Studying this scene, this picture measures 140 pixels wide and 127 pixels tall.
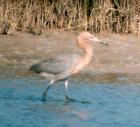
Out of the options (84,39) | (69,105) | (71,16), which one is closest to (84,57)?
(84,39)

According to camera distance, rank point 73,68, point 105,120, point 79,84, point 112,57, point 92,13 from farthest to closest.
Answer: point 92,13, point 112,57, point 79,84, point 73,68, point 105,120

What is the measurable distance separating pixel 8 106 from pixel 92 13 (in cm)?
742

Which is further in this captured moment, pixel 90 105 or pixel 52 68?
pixel 52 68

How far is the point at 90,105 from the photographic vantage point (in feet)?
33.2

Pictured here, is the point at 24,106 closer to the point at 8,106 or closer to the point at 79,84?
the point at 8,106

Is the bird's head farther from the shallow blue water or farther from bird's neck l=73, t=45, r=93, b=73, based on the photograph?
the shallow blue water

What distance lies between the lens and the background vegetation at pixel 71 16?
55.3 feet

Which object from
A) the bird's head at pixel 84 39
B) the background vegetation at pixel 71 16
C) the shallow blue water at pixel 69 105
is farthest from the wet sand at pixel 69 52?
the bird's head at pixel 84 39

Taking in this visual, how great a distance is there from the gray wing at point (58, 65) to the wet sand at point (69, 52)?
153 centimetres

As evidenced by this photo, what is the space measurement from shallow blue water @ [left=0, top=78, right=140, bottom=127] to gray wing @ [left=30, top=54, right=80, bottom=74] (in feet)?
1.39

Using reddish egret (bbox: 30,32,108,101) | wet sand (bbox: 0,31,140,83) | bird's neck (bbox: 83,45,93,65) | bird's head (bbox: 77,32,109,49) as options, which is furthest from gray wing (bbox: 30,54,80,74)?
wet sand (bbox: 0,31,140,83)

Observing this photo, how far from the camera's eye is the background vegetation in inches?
663

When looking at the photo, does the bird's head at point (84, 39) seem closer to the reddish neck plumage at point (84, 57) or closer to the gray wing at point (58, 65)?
the reddish neck plumage at point (84, 57)

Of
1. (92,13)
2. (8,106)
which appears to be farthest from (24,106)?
(92,13)
